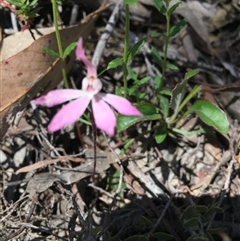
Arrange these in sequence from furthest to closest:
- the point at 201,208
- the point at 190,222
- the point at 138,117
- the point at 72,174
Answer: the point at 72,174
the point at 138,117
the point at 201,208
the point at 190,222

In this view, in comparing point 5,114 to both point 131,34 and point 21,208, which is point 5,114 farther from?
point 131,34

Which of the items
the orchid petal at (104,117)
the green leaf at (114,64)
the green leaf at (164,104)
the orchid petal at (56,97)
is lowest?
the green leaf at (164,104)

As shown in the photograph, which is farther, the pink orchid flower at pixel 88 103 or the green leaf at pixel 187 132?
the green leaf at pixel 187 132

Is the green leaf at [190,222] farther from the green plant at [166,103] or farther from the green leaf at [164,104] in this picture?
the green leaf at [164,104]

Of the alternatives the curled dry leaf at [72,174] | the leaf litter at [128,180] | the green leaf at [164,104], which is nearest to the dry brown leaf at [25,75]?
the leaf litter at [128,180]

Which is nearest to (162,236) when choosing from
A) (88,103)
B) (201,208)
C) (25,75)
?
A: (201,208)

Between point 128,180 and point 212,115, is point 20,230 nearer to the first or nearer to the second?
point 128,180

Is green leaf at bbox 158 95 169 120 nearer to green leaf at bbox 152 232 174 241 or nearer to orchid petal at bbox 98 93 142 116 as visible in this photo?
green leaf at bbox 152 232 174 241
